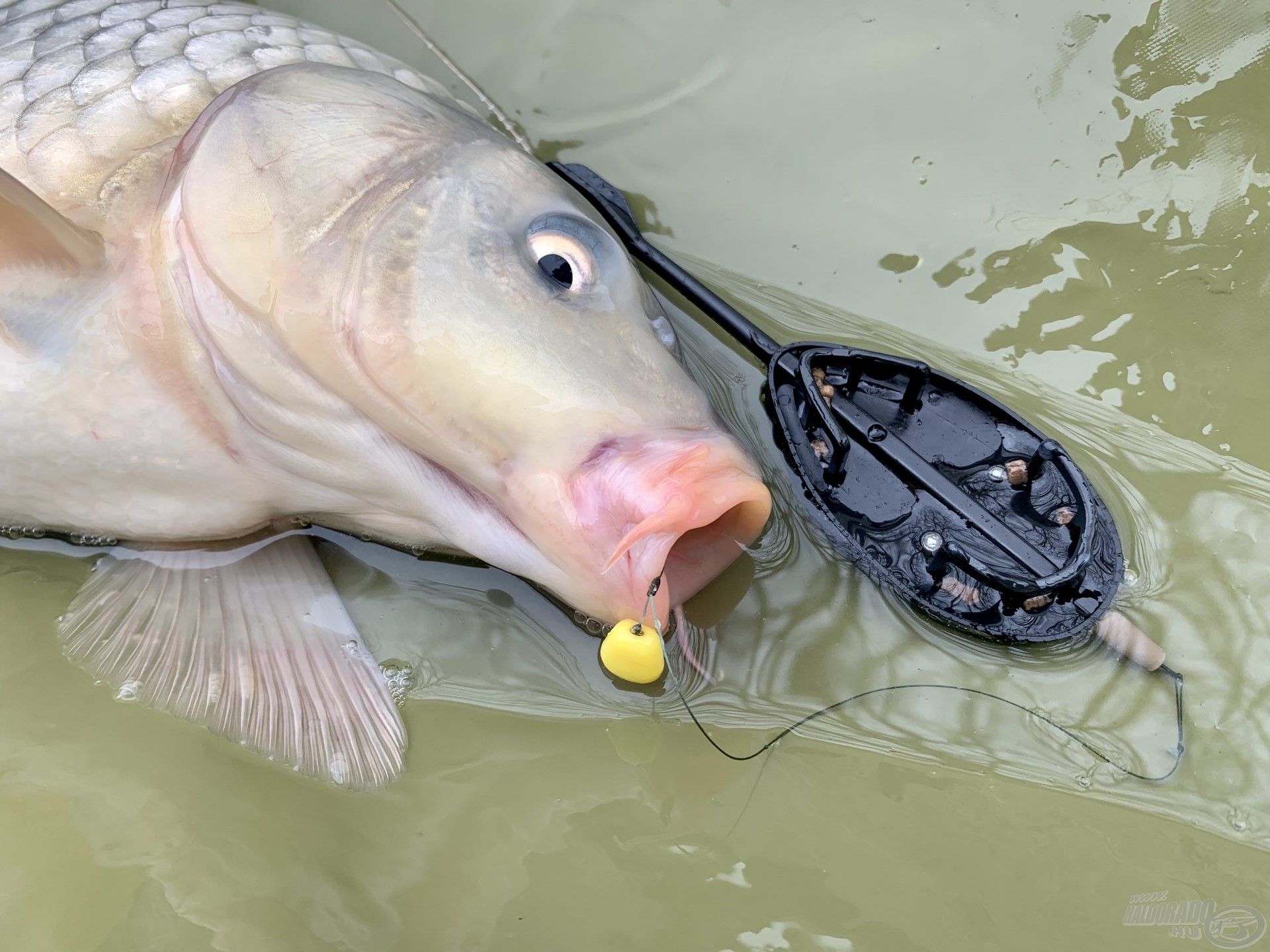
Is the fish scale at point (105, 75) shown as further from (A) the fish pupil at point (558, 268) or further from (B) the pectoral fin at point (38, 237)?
(A) the fish pupil at point (558, 268)

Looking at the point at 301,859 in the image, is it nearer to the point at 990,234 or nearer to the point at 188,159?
the point at 188,159

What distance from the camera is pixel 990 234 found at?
2.07 meters

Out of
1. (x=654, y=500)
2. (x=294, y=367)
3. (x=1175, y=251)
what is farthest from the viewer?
(x=1175, y=251)

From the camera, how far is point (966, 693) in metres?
1.65

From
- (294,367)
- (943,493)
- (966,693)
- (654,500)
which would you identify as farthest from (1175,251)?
(294,367)

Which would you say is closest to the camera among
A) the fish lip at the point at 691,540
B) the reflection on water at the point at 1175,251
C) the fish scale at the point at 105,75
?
the fish lip at the point at 691,540

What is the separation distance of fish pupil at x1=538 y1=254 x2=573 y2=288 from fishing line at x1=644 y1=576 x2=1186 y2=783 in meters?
0.60

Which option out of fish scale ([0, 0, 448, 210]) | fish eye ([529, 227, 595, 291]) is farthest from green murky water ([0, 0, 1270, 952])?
fish scale ([0, 0, 448, 210])

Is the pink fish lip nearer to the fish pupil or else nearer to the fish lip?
the fish lip

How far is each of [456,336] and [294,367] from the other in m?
0.31

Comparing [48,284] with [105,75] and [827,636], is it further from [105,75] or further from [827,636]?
[827,636]

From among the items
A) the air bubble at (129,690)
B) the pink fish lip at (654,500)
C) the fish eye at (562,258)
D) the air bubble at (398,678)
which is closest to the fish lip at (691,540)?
the pink fish lip at (654,500)

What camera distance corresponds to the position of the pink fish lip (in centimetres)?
121

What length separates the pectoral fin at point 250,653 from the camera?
1.57 meters
